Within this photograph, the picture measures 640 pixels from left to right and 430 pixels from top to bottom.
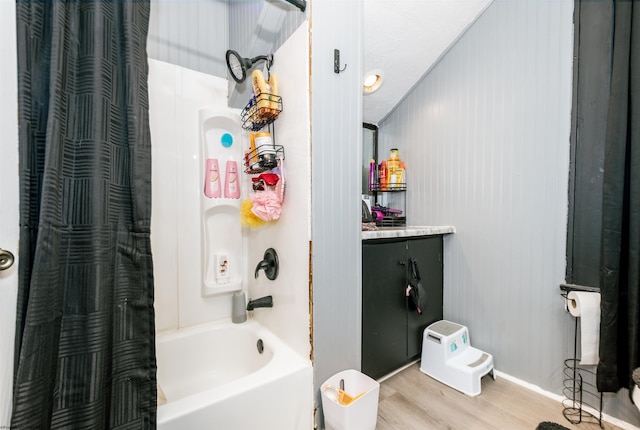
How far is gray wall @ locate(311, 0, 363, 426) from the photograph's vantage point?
1129 mm

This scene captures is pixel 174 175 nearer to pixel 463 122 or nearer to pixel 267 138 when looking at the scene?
pixel 267 138

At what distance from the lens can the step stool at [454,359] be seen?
4.87 ft

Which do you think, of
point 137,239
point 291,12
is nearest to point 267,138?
point 291,12

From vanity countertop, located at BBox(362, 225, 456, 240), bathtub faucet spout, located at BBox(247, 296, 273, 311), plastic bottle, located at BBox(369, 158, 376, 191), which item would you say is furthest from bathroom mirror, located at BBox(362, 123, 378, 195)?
bathtub faucet spout, located at BBox(247, 296, 273, 311)

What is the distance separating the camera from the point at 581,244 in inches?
52.4

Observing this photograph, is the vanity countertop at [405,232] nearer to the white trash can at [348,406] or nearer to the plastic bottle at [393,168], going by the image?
the plastic bottle at [393,168]

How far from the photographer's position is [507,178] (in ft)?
5.31

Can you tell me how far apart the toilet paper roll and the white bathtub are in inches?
51.0

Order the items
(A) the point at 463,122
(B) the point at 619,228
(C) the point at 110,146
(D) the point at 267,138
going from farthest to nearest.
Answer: (A) the point at 463,122
(D) the point at 267,138
(B) the point at 619,228
(C) the point at 110,146

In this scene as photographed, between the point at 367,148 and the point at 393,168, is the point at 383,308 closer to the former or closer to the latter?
the point at 393,168

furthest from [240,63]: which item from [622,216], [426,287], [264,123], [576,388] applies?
[576,388]

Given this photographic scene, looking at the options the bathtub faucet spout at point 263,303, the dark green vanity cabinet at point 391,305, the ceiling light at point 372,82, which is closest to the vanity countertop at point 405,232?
the dark green vanity cabinet at point 391,305

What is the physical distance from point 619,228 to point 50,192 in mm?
2046

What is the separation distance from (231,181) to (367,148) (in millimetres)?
1284
